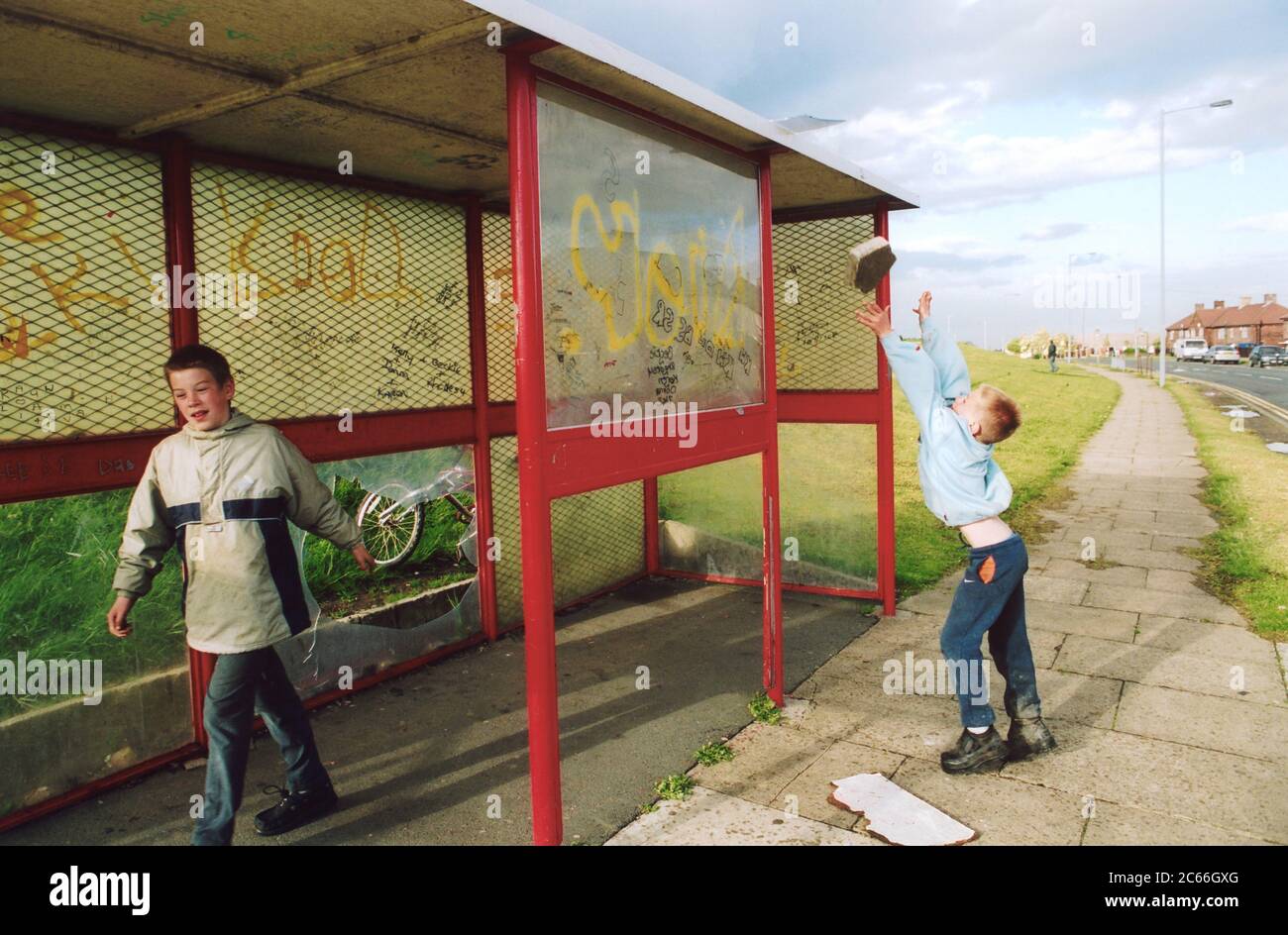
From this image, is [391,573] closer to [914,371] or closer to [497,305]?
[497,305]

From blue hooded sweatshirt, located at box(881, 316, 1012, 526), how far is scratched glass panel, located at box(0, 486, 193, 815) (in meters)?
3.12

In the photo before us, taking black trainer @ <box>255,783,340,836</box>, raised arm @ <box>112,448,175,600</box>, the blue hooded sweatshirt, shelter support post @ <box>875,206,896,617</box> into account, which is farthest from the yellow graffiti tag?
black trainer @ <box>255,783,340,836</box>

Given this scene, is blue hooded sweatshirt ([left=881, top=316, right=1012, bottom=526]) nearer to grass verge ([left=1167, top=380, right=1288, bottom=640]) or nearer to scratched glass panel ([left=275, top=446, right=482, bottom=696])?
scratched glass panel ([left=275, top=446, right=482, bottom=696])

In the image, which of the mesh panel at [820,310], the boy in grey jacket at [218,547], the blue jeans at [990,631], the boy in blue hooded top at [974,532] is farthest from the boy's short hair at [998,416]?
the boy in grey jacket at [218,547]

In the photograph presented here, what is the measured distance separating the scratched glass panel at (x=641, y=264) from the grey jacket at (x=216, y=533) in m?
1.10

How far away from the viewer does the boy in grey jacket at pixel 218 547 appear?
9.61ft

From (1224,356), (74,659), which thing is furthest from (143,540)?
(1224,356)

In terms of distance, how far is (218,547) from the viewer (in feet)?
9.72

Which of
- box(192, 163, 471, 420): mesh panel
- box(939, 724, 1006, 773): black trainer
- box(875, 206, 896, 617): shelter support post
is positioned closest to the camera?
box(939, 724, 1006, 773): black trainer

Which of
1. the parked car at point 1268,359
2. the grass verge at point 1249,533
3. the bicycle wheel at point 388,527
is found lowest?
the grass verge at point 1249,533

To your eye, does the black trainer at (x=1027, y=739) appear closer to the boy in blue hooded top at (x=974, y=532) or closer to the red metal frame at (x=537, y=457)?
the boy in blue hooded top at (x=974, y=532)

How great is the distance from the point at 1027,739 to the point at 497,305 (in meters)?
3.94

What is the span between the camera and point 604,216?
3.26 metres

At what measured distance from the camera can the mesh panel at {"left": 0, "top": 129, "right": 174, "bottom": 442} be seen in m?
3.37
